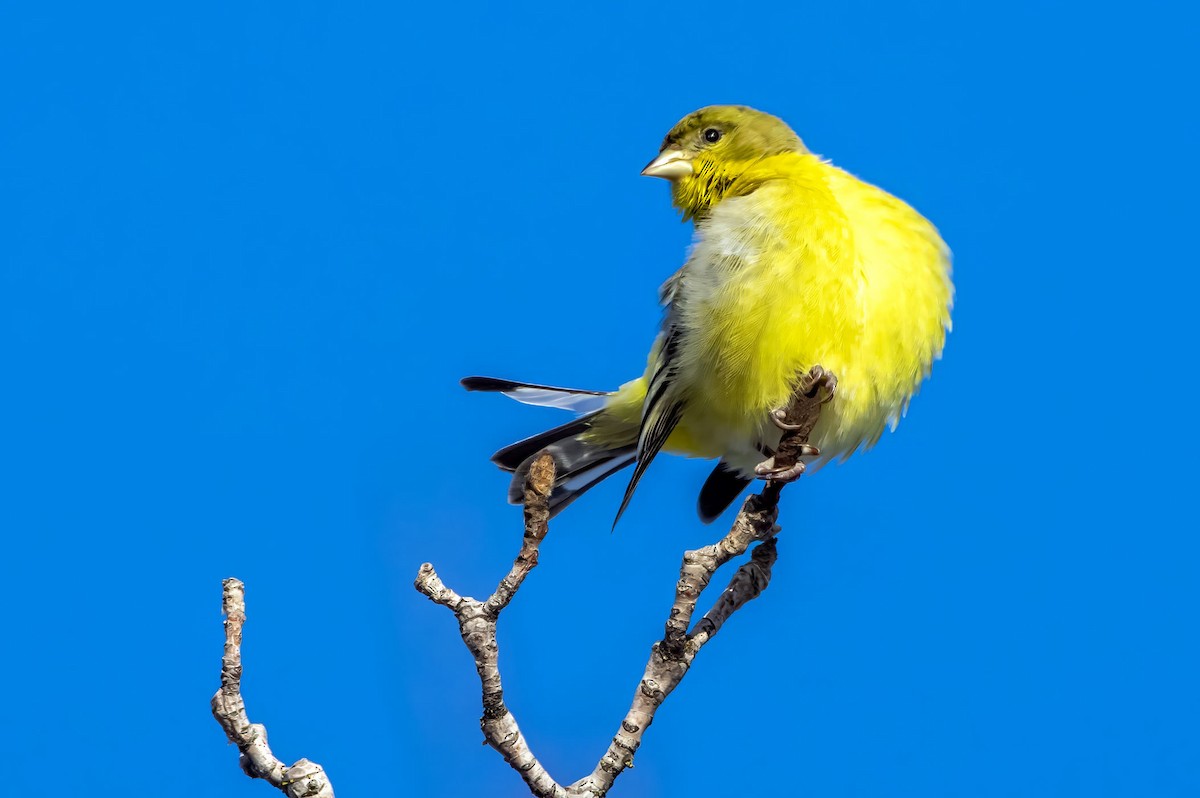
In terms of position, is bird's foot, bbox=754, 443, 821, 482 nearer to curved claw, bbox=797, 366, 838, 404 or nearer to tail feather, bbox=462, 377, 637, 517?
curved claw, bbox=797, 366, 838, 404

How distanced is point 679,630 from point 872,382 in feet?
4.66

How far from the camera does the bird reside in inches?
152

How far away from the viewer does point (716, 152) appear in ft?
15.5

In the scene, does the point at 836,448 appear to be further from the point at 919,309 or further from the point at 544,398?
the point at 544,398

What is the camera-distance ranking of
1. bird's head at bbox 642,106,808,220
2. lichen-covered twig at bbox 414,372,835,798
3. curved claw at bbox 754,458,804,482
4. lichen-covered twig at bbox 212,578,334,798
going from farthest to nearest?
1. bird's head at bbox 642,106,808,220
2. curved claw at bbox 754,458,804,482
3. lichen-covered twig at bbox 414,372,835,798
4. lichen-covered twig at bbox 212,578,334,798

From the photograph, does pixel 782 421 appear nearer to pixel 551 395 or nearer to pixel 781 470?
pixel 781 470

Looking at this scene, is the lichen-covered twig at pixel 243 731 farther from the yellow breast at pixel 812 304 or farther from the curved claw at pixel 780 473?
the yellow breast at pixel 812 304

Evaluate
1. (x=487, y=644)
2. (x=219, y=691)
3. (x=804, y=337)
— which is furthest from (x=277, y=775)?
(x=804, y=337)

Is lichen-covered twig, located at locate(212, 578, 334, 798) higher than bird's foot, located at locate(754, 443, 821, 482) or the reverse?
the reverse

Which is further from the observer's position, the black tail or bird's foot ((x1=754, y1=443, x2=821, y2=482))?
the black tail

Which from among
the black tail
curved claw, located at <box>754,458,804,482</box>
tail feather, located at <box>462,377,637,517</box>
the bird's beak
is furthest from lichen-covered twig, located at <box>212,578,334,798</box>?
the bird's beak

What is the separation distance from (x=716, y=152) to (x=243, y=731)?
3.02 metres

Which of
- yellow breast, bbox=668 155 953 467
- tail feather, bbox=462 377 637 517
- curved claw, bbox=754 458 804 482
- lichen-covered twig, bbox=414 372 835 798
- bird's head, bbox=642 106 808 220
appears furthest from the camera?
tail feather, bbox=462 377 637 517

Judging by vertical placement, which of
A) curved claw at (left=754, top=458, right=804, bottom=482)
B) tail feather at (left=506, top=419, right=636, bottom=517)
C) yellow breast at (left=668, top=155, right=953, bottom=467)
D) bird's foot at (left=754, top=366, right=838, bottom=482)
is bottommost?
curved claw at (left=754, top=458, right=804, bottom=482)
